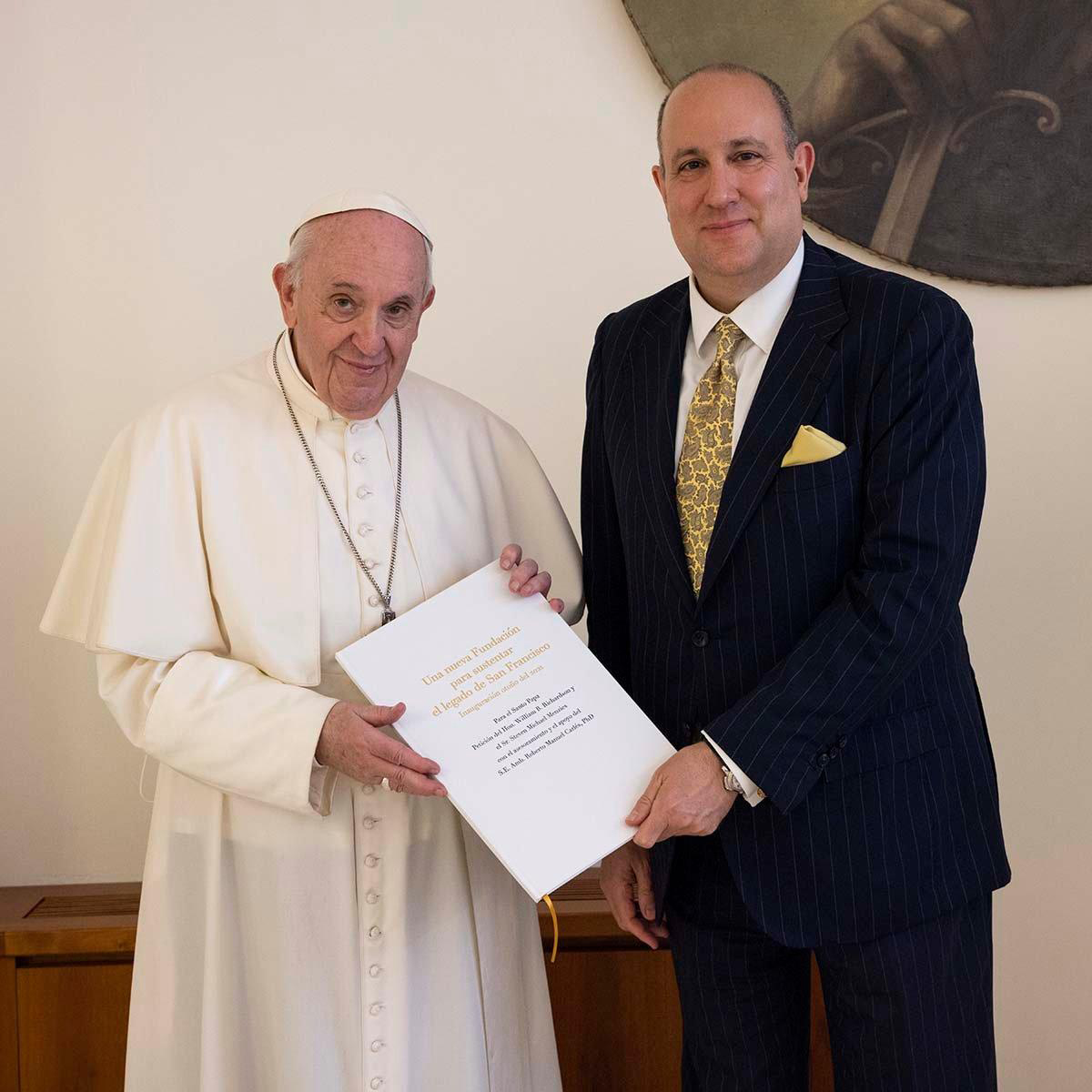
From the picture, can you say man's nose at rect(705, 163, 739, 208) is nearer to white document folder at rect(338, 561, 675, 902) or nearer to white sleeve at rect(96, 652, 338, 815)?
white document folder at rect(338, 561, 675, 902)

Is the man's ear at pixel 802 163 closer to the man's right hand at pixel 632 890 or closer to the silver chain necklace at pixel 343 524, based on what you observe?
the silver chain necklace at pixel 343 524

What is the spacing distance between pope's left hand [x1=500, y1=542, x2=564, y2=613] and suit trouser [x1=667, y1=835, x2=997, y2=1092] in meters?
0.50

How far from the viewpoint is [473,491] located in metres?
2.44

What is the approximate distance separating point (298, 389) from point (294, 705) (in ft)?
1.87

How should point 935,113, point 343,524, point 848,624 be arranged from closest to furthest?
point 848,624 → point 343,524 → point 935,113

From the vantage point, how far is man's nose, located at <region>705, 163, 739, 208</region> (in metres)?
2.07

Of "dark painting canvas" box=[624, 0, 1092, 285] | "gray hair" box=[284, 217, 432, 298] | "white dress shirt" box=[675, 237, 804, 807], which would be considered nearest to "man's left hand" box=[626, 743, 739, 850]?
"white dress shirt" box=[675, 237, 804, 807]

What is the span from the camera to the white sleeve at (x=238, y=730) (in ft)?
6.87

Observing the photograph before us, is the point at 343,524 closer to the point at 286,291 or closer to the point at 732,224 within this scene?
the point at 286,291

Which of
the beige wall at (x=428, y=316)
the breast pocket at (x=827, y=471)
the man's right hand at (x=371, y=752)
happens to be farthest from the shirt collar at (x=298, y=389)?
the beige wall at (x=428, y=316)

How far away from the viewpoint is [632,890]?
233cm

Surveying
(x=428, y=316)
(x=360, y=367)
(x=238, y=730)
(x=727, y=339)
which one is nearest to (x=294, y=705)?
(x=238, y=730)

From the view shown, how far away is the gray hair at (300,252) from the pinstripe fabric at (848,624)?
0.55 metres

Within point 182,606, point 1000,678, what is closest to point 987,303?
point 1000,678
